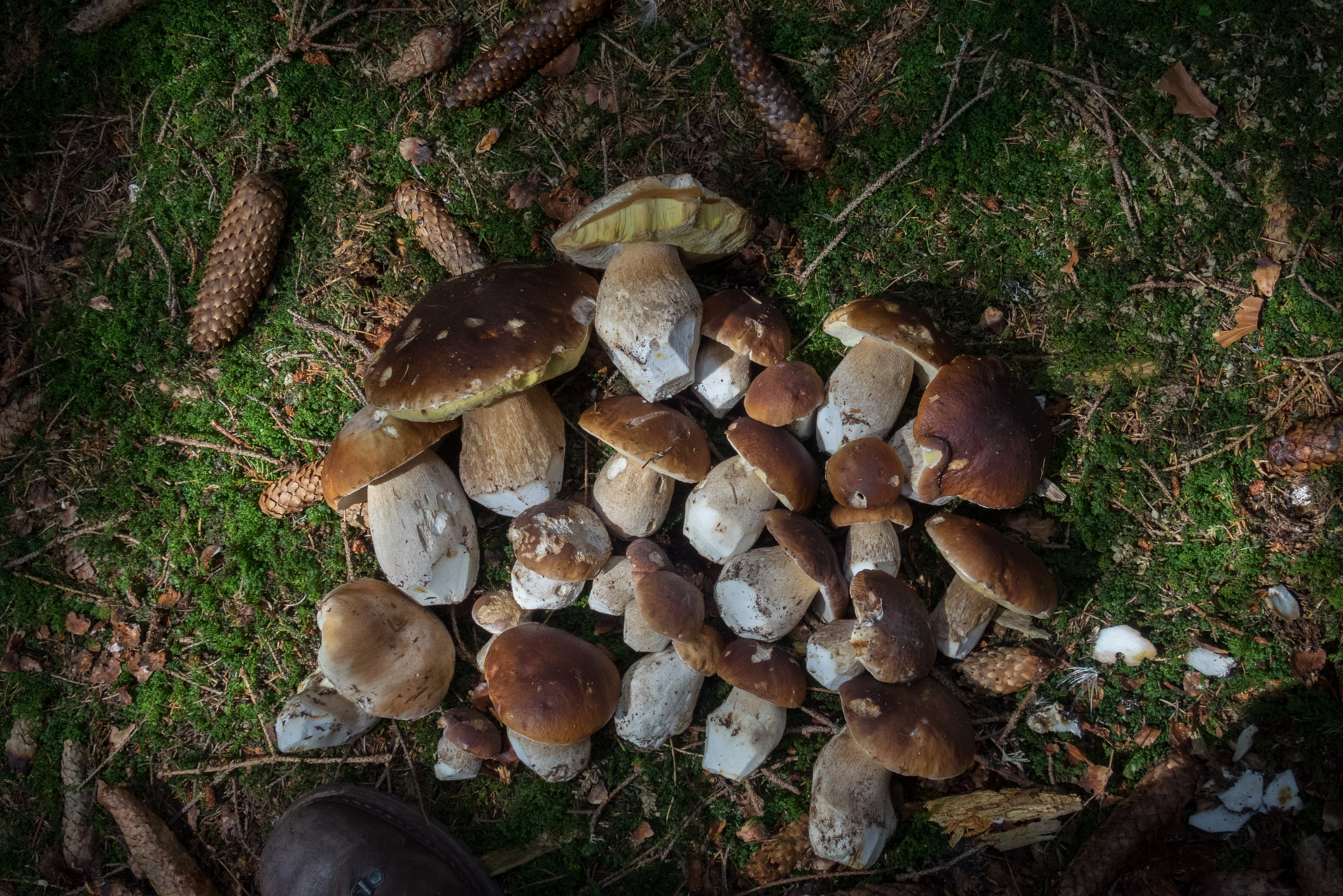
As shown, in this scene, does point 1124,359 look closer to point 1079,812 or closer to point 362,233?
point 1079,812

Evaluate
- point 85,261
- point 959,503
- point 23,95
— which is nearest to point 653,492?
point 959,503

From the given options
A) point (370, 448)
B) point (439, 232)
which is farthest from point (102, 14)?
point (370, 448)

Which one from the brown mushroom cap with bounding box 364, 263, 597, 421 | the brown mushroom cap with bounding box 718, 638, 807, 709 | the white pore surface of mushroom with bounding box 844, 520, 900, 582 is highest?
the brown mushroom cap with bounding box 364, 263, 597, 421

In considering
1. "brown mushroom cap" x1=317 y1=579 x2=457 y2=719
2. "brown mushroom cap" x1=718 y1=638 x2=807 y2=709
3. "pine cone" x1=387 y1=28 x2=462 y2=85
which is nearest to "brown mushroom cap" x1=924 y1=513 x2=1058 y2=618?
"brown mushroom cap" x1=718 y1=638 x2=807 y2=709

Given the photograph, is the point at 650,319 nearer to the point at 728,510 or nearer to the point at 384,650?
the point at 728,510

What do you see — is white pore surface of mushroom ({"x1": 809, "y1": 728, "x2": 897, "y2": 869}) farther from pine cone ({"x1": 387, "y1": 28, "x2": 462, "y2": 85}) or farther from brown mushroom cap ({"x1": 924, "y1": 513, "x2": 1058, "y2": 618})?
pine cone ({"x1": 387, "y1": 28, "x2": 462, "y2": 85})

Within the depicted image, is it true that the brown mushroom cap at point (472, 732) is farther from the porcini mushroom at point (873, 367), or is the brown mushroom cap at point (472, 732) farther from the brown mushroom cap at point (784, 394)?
the porcini mushroom at point (873, 367)
